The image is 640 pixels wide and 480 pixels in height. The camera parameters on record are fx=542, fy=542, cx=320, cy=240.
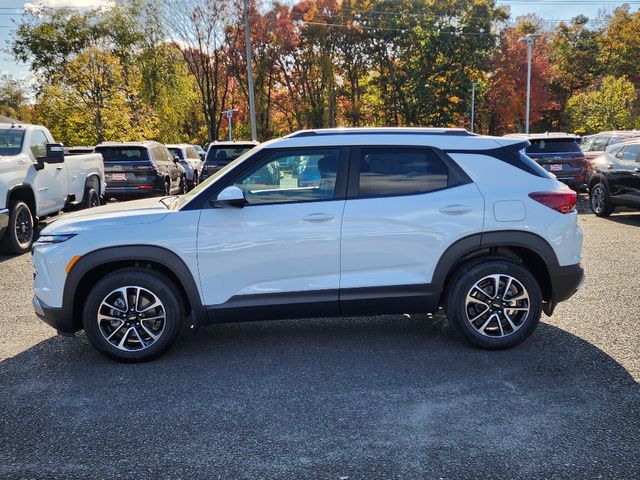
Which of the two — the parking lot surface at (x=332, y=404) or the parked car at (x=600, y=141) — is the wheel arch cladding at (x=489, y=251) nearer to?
the parking lot surface at (x=332, y=404)

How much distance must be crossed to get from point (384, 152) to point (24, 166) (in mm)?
7258

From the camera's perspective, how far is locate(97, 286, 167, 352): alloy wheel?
4258mm

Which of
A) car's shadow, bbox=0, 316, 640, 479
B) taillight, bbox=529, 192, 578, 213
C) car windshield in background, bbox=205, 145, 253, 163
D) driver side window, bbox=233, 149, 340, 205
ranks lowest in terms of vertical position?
car's shadow, bbox=0, 316, 640, 479

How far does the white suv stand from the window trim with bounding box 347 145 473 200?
11 millimetres

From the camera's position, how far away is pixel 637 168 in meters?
10.7

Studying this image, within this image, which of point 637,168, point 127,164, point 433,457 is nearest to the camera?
point 433,457

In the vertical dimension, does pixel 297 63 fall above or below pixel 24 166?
above

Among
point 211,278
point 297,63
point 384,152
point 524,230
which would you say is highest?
point 297,63

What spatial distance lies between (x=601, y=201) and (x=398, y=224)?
9471mm

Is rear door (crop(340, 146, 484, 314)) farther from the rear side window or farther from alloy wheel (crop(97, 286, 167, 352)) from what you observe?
alloy wheel (crop(97, 286, 167, 352))

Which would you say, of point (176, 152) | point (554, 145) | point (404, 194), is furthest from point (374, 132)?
point (176, 152)

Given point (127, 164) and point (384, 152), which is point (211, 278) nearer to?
point (384, 152)

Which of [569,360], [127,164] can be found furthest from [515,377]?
[127,164]

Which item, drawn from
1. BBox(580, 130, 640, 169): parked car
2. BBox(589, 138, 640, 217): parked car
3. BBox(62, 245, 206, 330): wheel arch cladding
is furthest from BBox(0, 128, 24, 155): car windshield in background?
BBox(580, 130, 640, 169): parked car
